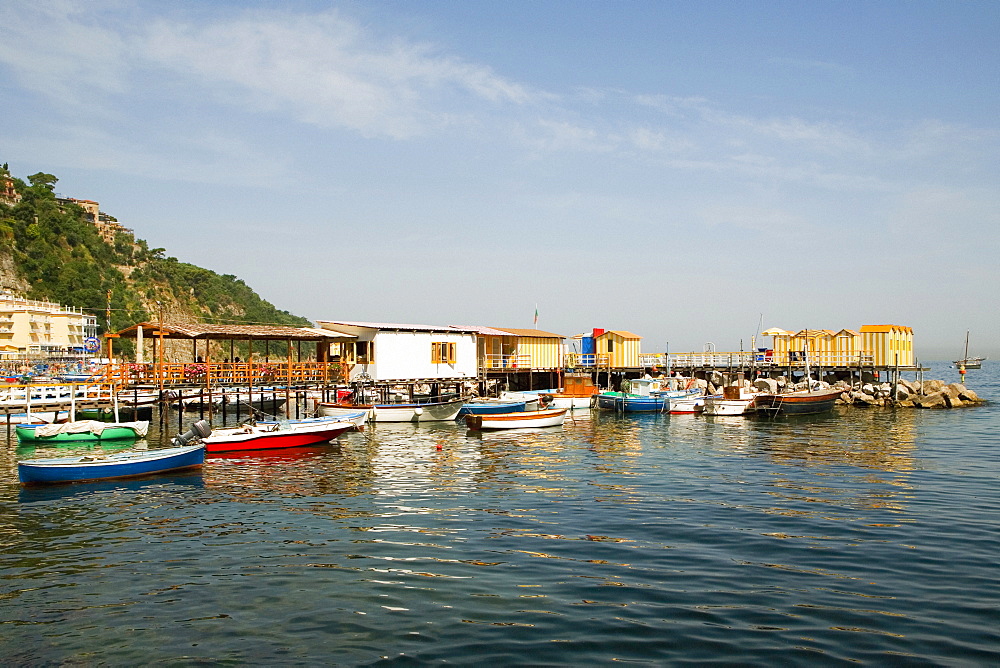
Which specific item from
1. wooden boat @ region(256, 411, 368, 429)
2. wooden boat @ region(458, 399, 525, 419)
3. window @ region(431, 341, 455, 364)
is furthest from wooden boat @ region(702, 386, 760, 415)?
wooden boat @ region(256, 411, 368, 429)

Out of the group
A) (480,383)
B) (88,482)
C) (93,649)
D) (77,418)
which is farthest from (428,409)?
(93,649)

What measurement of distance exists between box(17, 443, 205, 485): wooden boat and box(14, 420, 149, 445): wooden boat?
1024 centimetres

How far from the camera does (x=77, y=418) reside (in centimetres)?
4078

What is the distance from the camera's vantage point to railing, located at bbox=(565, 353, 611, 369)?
7081 centimetres

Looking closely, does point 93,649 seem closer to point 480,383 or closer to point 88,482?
point 88,482

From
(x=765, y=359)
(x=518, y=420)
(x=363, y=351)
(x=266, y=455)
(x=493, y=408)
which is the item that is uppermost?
(x=363, y=351)

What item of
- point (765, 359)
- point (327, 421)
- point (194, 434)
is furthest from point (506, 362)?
point (194, 434)

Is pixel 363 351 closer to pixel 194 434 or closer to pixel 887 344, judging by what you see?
pixel 194 434

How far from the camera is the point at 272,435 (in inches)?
1302

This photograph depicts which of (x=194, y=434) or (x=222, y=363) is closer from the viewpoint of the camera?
(x=194, y=434)

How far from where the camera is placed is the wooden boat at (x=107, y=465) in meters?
24.3

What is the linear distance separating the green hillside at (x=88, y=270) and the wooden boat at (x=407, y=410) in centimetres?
7807

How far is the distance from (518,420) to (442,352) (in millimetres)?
13238

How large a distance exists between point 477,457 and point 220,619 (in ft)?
65.5
